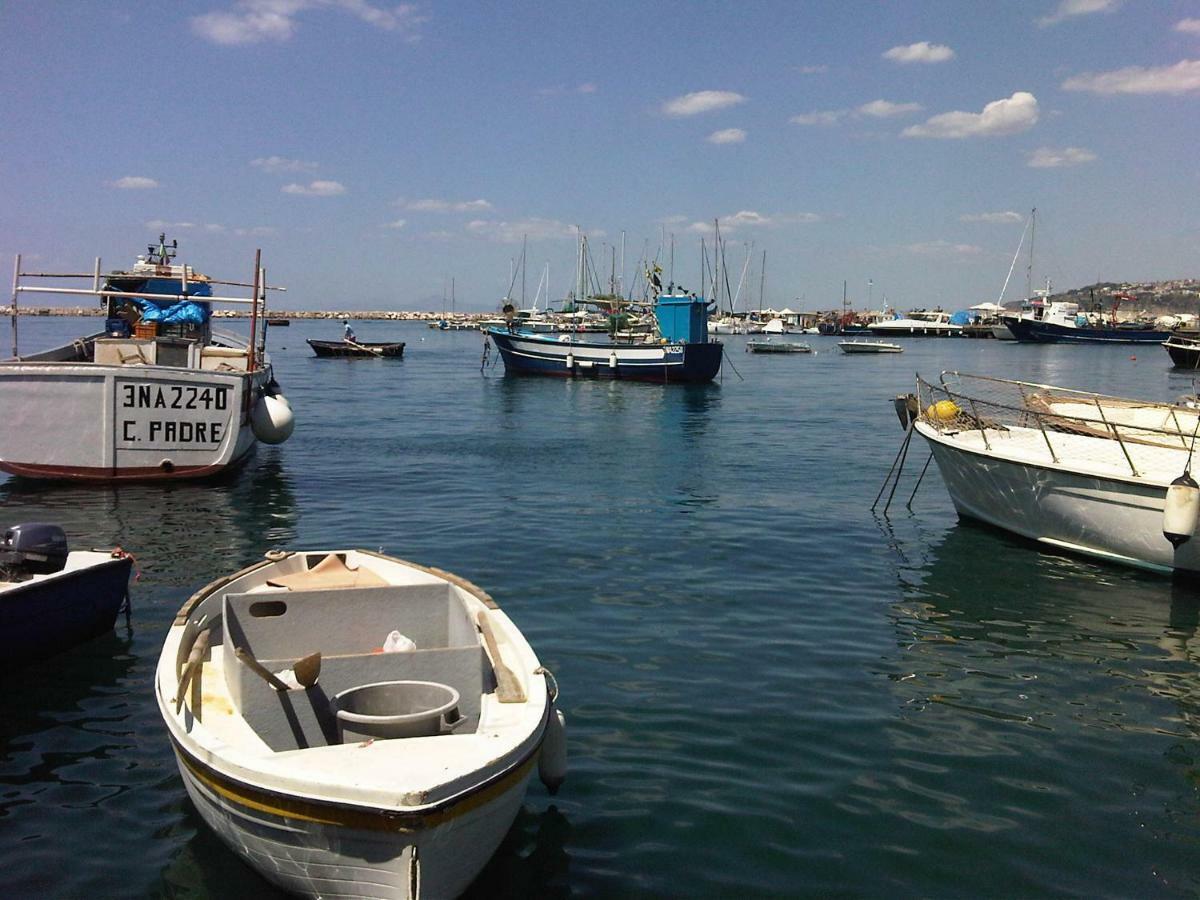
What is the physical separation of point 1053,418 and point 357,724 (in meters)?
13.8

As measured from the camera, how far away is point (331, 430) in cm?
3041

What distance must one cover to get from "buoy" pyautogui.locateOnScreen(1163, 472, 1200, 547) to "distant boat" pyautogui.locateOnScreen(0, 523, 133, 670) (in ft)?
39.3

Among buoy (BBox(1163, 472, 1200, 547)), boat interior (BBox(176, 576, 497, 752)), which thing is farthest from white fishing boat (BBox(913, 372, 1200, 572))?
boat interior (BBox(176, 576, 497, 752))

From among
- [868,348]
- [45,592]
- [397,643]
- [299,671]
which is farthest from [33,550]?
[868,348]

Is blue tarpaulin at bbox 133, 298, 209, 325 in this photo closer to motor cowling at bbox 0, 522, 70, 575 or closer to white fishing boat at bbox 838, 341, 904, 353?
motor cowling at bbox 0, 522, 70, 575

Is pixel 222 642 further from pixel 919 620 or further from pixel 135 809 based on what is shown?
pixel 919 620

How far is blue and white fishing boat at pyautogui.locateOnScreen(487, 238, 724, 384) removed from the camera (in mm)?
52406

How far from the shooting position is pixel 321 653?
692 cm

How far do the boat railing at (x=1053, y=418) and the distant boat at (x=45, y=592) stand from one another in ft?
39.6

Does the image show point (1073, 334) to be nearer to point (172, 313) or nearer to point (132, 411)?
point (172, 313)

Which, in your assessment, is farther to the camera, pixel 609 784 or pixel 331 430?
pixel 331 430

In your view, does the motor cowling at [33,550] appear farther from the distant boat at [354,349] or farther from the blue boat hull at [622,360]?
the distant boat at [354,349]

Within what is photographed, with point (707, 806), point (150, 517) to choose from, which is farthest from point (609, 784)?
point (150, 517)

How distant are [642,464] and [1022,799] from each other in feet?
56.3
